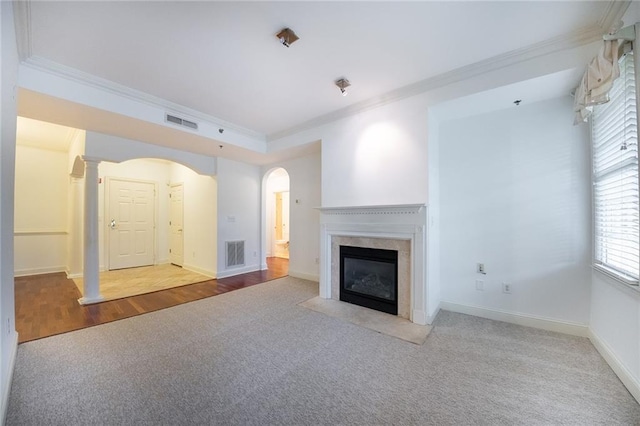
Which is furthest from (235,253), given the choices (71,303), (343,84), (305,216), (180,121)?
(343,84)

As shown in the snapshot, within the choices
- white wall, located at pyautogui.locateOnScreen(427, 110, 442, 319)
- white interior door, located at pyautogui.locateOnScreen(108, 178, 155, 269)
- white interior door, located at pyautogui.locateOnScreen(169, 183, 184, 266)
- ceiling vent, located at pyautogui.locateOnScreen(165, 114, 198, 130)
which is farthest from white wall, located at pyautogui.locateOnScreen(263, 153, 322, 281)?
white interior door, located at pyautogui.locateOnScreen(108, 178, 155, 269)

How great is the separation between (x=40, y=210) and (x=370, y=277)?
715cm

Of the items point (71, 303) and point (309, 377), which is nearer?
point (309, 377)

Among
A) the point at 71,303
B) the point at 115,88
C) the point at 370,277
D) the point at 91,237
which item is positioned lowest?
the point at 71,303

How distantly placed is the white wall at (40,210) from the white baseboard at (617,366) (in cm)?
893

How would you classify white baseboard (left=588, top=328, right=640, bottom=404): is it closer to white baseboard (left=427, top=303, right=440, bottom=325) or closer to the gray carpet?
the gray carpet

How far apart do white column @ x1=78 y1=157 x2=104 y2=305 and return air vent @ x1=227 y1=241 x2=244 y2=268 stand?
2069mm

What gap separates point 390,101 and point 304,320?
9.67 feet

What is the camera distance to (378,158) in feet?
10.5

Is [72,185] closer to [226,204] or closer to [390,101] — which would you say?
[226,204]

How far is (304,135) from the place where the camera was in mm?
4055

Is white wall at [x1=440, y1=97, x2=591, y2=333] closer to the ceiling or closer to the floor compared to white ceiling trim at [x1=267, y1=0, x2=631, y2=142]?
closer to the floor

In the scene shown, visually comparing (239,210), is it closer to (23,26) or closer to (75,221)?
(75,221)

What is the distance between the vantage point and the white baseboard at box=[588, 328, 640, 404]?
5.37 feet
